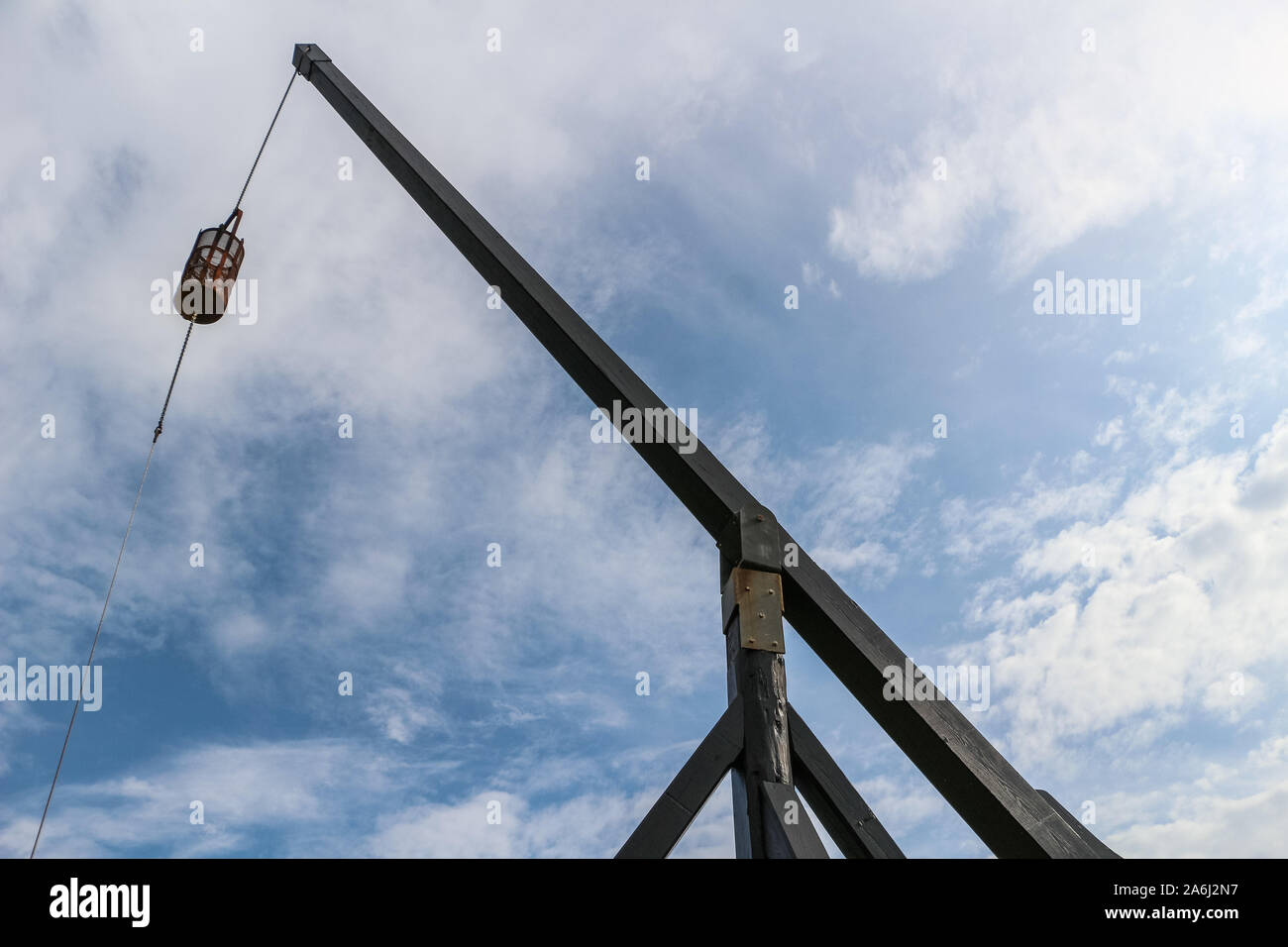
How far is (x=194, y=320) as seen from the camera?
5.34 metres

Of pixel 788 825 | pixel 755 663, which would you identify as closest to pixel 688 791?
pixel 788 825

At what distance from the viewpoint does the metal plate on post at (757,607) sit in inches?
110

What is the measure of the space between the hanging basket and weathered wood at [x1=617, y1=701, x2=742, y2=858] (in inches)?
176

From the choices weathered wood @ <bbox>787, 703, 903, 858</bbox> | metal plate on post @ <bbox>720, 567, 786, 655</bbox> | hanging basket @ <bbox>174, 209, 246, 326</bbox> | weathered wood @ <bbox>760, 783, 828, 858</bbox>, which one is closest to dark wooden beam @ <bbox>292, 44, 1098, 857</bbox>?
metal plate on post @ <bbox>720, 567, 786, 655</bbox>

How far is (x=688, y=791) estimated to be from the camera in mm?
2572

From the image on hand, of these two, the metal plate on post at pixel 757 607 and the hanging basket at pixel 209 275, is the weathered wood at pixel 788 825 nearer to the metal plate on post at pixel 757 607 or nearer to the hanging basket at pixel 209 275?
the metal plate on post at pixel 757 607

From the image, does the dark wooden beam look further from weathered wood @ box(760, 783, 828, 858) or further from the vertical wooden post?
weathered wood @ box(760, 783, 828, 858)

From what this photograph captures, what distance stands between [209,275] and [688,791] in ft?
15.6

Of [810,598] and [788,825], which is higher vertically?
[810,598]

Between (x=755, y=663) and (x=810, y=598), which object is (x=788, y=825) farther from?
(x=810, y=598)

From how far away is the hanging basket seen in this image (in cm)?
530
